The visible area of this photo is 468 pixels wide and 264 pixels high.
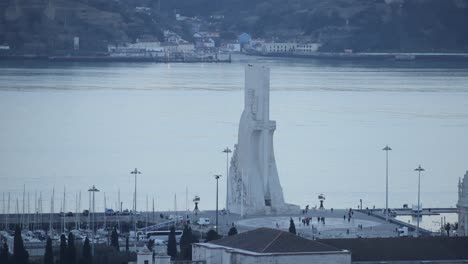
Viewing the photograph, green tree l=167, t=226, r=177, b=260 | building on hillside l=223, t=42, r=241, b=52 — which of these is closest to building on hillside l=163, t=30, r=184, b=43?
building on hillside l=223, t=42, r=241, b=52

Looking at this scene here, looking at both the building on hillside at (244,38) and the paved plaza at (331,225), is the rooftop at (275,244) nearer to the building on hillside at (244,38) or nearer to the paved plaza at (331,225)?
the paved plaza at (331,225)

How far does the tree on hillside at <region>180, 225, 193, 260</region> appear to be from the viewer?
21.8 metres

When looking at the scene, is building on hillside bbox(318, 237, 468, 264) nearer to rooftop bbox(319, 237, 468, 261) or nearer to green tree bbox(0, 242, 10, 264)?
rooftop bbox(319, 237, 468, 261)

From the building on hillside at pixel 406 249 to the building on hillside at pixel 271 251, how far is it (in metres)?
0.67

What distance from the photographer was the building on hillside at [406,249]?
797 inches

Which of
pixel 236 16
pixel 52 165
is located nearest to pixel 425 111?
pixel 52 165

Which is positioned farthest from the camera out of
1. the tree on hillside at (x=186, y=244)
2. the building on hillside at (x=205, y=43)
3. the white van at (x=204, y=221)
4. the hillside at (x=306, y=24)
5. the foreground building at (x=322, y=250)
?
the building on hillside at (x=205, y=43)

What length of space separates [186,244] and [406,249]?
3058mm

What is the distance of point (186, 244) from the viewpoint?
2297 cm

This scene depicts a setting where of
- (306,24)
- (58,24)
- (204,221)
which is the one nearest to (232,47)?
(306,24)

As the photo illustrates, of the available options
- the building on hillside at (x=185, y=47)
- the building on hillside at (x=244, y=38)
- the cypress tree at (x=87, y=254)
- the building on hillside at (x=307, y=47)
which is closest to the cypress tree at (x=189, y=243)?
the cypress tree at (x=87, y=254)

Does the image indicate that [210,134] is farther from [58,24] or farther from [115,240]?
[58,24]

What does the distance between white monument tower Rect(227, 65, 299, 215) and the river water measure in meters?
2.38

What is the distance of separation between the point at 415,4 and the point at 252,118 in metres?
58.3
